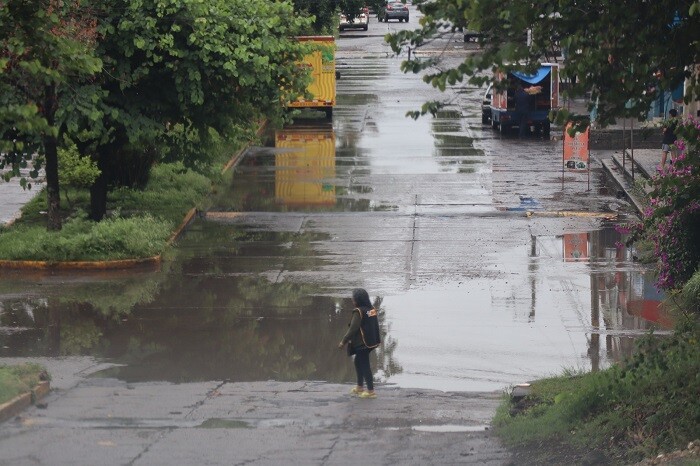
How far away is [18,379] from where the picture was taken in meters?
12.3

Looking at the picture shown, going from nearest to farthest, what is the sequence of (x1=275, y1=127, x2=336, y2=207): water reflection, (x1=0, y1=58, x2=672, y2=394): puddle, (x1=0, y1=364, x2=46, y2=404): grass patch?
(x1=0, y1=364, x2=46, y2=404): grass patch → (x1=0, y1=58, x2=672, y2=394): puddle → (x1=275, y1=127, x2=336, y2=207): water reflection

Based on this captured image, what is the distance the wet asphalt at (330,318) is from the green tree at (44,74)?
8.27 feet

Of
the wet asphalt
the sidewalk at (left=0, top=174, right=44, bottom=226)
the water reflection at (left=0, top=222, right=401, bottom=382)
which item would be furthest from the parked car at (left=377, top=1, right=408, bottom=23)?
the water reflection at (left=0, top=222, right=401, bottom=382)

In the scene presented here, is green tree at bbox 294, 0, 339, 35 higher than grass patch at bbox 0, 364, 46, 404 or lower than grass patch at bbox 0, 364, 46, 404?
higher

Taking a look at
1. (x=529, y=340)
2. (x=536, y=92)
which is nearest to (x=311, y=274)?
(x=529, y=340)

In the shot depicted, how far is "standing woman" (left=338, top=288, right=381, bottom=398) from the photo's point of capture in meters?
12.8

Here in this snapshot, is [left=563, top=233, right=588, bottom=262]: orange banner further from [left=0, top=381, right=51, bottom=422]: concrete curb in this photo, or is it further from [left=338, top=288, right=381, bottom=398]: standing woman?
[left=0, top=381, right=51, bottom=422]: concrete curb

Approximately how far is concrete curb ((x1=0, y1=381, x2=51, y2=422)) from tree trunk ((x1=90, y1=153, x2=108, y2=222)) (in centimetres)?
1051

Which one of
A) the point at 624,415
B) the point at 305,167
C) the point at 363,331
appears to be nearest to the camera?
the point at 624,415

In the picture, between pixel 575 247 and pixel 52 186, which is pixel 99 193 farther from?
pixel 575 247

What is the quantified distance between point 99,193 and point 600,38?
1457cm

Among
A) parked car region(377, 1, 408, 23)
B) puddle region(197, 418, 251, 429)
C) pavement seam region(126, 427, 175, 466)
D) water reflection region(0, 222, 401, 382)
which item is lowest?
water reflection region(0, 222, 401, 382)

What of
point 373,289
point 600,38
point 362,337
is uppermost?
point 600,38

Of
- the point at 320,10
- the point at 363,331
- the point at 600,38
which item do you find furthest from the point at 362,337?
the point at 320,10
